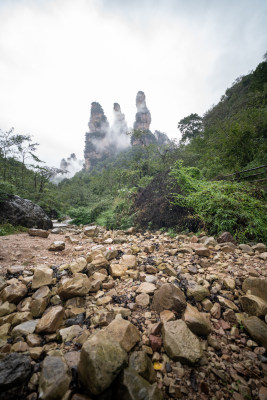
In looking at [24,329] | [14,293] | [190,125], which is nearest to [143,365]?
[24,329]

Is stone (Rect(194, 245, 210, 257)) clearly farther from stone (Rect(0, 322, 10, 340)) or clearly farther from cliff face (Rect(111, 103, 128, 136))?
cliff face (Rect(111, 103, 128, 136))

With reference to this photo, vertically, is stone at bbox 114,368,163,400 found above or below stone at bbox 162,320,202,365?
below

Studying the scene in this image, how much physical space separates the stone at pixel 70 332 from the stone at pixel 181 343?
763mm

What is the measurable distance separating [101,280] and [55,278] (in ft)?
2.15

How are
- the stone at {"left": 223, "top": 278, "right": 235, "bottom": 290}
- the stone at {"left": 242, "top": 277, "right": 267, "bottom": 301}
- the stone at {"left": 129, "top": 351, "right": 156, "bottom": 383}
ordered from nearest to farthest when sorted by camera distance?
the stone at {"left": 129, "top": 351, "right": 156, "bottom": 383} → the stone at {"left": 242, "top": 277, "right": 267, "bottom": 301} → the stone at {"left": 223, "top": 278, "right": 235, "bottom": 290}

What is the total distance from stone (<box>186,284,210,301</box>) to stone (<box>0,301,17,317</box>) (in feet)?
6.44

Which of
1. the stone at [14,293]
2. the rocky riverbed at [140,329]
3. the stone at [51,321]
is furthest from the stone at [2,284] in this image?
the stone at [51,321]

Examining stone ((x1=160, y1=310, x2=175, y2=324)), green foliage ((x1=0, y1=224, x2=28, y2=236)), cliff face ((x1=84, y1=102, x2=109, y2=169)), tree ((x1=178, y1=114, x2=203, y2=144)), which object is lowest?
stone ((x1=160, y1=310, x2=175, y2=324))

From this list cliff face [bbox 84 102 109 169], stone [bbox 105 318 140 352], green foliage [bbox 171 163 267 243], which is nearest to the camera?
stone [bbox 105 318 140 352]

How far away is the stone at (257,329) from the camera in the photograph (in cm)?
115

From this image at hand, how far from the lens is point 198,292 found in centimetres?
158

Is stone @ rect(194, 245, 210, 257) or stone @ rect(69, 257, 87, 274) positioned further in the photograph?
stone @ rect(194, 245, 210, 257)

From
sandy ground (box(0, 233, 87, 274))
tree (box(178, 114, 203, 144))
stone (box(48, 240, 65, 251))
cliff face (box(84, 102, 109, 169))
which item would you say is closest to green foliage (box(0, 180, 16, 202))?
sandy ground (box(0, 233, 87, 274))

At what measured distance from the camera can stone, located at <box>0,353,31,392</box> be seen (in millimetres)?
899
